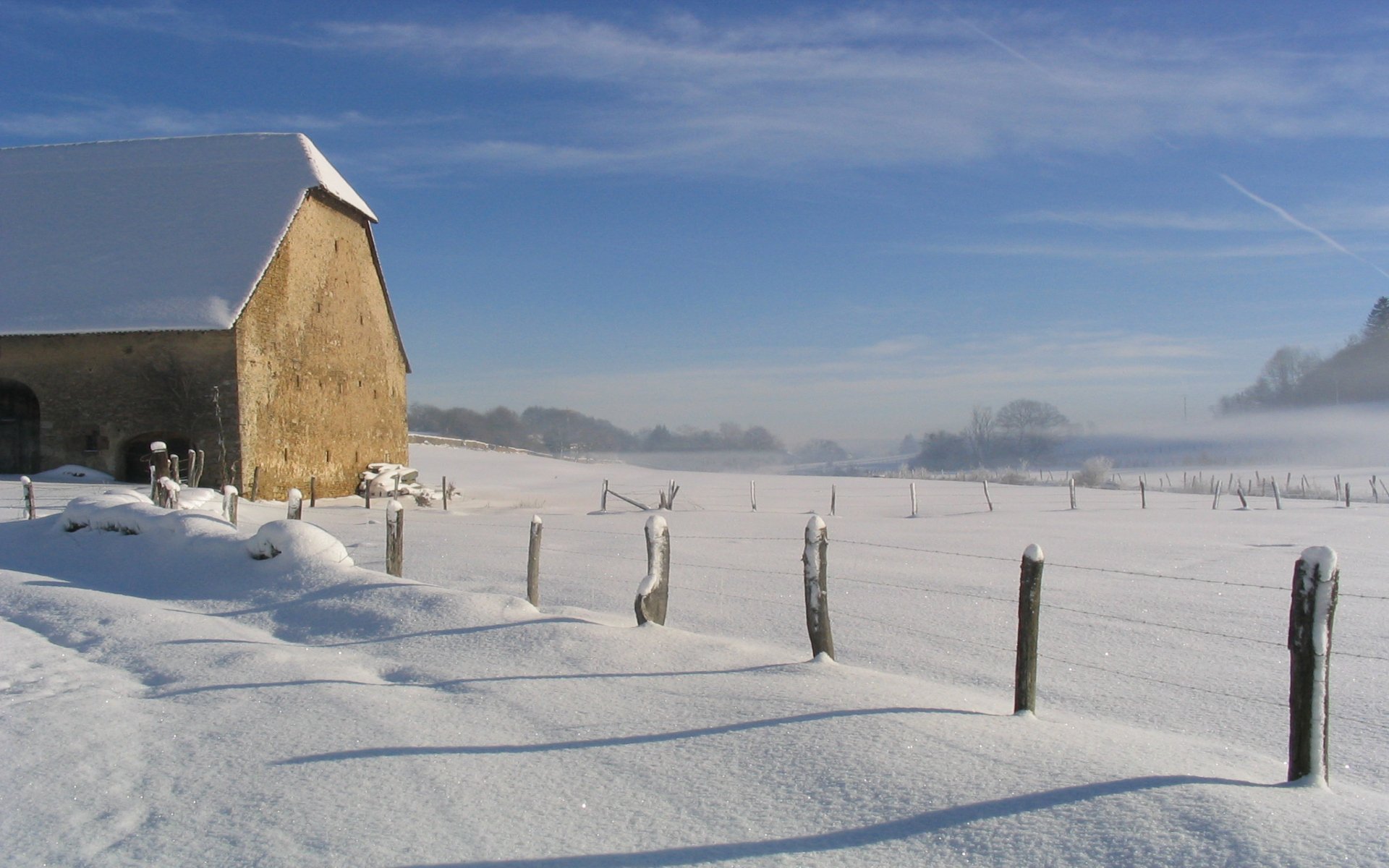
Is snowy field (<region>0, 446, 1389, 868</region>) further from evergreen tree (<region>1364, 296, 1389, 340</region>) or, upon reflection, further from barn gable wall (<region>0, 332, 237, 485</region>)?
evergreen tree (<region>1364, 296, 1389, 340</region>)

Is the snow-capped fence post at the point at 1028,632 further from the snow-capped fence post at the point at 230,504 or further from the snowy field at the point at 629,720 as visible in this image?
the snow-capped fence post at the point at 230,504

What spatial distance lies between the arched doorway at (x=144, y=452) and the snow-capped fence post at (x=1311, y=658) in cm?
2364

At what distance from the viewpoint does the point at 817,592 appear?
7.13 m

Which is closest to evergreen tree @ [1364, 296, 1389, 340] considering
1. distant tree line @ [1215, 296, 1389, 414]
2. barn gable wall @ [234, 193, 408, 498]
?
distant tree line @ [1215, 296, 1389, 414]

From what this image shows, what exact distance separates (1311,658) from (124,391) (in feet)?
83.4

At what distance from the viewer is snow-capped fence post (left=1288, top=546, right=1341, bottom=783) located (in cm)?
433

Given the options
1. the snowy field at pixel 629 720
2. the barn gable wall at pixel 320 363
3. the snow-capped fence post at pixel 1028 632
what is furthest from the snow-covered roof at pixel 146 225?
the snow-capped fence post at pixel 1028 632

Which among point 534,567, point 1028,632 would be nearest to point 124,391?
point 534,567

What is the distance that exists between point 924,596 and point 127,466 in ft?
69.6

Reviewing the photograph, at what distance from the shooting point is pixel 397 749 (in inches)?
183

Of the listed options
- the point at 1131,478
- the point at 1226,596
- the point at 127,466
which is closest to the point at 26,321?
the point at 127,466

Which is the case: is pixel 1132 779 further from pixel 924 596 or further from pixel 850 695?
pixel 924 596

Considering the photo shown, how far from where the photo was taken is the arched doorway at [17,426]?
24594 mm

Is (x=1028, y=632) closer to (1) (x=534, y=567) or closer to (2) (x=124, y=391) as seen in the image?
(1) (x=534, y=567)
